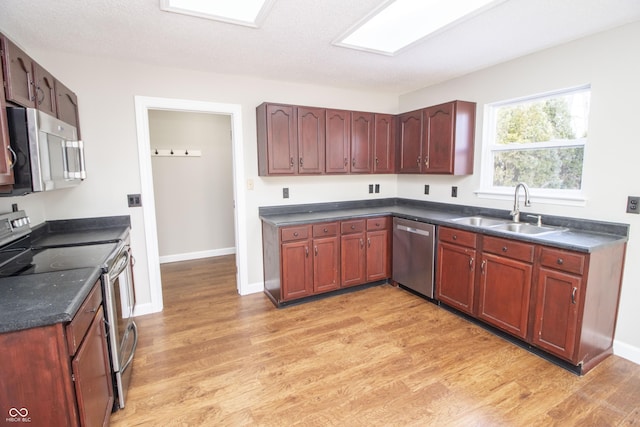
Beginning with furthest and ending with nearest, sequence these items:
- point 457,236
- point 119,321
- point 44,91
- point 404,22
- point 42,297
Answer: point 457,236 → point 404,22 → point 44,91 → point 119,321 → point 42,297

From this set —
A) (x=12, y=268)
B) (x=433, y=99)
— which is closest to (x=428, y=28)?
(x=433, y=99)

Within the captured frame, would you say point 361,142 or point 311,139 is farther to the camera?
point 361,142

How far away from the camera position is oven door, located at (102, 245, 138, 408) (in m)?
1.76

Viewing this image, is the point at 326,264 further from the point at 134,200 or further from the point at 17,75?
the point at 17,75

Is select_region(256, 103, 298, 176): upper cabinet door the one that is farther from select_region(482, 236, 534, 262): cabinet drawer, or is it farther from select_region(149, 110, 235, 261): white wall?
select_region(482, 236, 534, 262): cabinet drawer

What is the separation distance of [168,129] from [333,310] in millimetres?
3408

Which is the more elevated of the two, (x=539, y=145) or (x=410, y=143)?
(x=410, y=143)

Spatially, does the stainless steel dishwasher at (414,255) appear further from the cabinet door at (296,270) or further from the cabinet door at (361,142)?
the cabinet door at (296,270)

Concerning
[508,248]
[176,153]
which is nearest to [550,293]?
[508,248]

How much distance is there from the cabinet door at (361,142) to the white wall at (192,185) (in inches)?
84.7

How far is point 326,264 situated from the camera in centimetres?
337

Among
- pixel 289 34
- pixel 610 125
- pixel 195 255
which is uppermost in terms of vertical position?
pixel 289 34

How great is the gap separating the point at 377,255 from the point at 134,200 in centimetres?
255

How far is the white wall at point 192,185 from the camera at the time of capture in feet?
15.1
